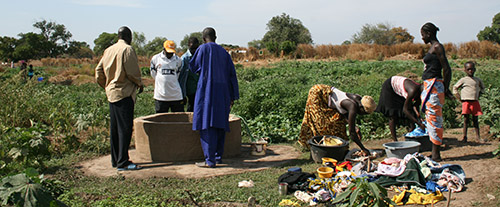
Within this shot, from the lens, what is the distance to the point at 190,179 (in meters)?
4.95

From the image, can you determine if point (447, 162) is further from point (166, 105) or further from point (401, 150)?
point (166, 105)

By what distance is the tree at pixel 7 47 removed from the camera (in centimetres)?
4481

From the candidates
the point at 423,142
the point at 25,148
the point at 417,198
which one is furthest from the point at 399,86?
the point at 25,148

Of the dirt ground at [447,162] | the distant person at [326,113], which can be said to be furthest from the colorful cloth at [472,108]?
the distant person at [326,113]

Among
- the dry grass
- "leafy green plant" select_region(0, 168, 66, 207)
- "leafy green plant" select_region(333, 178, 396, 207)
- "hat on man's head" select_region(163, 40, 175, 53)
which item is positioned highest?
the dry grass

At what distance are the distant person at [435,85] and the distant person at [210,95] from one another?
2.60 meters

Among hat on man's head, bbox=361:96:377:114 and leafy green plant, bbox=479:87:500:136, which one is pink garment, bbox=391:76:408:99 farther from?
leafy green plant, bbox=479:87:500:136

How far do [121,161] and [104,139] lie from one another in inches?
68.1

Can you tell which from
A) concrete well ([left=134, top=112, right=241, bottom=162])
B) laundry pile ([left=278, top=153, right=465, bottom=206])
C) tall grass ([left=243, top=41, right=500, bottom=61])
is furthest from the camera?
tall grass ([left=243, top=41, right=500, bottom=61])

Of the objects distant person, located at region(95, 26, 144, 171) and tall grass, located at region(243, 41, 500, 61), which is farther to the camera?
tall grass, located at region(243, 41, 500, 61)

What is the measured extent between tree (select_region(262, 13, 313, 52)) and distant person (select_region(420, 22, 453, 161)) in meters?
50.9

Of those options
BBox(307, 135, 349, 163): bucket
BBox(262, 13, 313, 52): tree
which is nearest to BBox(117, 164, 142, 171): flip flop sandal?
BBox(307, 135, 349, 163): bucket

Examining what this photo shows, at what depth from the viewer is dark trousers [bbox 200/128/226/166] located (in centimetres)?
548

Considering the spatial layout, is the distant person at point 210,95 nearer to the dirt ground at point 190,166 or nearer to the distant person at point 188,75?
the dirt ground at point 190,166
